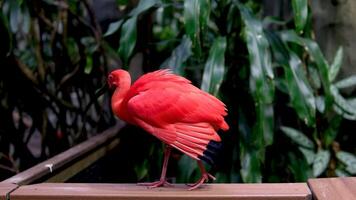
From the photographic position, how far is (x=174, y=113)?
1.29 m

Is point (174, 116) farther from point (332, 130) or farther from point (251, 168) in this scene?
point (332, 130)

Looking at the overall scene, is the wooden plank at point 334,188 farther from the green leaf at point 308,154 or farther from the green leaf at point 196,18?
the green leaf at point 308,154

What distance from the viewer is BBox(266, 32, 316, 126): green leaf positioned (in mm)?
2191

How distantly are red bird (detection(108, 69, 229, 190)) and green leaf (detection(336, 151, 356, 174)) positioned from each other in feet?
4.12

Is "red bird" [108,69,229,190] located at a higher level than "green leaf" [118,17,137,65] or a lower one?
higher

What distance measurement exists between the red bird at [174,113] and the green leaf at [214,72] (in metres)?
0.76

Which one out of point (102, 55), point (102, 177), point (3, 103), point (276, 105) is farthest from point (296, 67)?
point (3, 103)

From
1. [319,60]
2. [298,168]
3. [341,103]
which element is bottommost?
[298,168]

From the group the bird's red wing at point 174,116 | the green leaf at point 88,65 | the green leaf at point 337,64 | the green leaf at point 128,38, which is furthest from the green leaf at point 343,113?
the bird's red wing at point 174,116

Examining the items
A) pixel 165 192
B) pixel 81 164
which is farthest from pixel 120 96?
pixel 81 164

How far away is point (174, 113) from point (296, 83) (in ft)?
3.42

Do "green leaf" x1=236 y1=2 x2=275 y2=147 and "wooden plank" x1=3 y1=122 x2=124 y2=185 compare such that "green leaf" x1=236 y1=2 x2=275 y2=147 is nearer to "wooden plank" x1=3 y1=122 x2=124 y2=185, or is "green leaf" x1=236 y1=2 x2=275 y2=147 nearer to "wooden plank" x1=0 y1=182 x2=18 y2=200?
"wooden plank" x1=3 y1=122 x2=124 y2=185

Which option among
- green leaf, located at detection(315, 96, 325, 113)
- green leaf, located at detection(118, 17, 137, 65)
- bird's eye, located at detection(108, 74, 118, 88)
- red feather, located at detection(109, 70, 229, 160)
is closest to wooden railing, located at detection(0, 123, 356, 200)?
red feather, located at detection(109, 70, 229, 160)

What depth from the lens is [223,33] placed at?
242 centimetres
